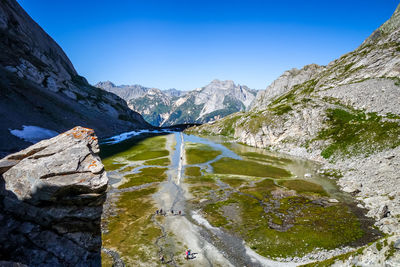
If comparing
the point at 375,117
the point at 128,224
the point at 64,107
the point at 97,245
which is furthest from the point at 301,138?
the point at 64,107

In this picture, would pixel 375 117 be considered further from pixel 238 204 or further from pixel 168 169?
pixel 168 169

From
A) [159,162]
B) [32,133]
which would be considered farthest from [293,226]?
[32,133]

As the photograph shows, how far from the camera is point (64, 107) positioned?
163250mm

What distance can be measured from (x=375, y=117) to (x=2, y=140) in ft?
511

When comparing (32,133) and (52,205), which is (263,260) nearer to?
(52,205)

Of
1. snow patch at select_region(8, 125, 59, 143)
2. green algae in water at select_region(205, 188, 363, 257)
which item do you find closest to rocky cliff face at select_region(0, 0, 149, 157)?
snow patch at select_region(8, 125, 59, 143)

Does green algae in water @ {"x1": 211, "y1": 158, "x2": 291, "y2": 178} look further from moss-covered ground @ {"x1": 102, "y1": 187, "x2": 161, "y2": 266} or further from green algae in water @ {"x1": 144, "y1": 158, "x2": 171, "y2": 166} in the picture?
moss-covered ground @ {"x1": 102, "y1": 187, "x2": 161, "y2": 266}

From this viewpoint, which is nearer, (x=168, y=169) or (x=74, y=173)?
(x=74, y=173)

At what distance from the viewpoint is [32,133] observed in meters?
103

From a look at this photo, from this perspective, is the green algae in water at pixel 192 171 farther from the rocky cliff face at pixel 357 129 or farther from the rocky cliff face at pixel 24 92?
the rocky cliff face at pixel 24 92

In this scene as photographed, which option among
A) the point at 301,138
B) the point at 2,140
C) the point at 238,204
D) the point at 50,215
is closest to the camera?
the point at 50,215

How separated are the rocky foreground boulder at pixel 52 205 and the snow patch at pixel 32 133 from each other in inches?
4148

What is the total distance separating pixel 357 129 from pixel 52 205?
359 ft

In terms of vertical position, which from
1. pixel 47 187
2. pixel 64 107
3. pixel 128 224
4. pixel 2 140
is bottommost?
pixel 128 224
